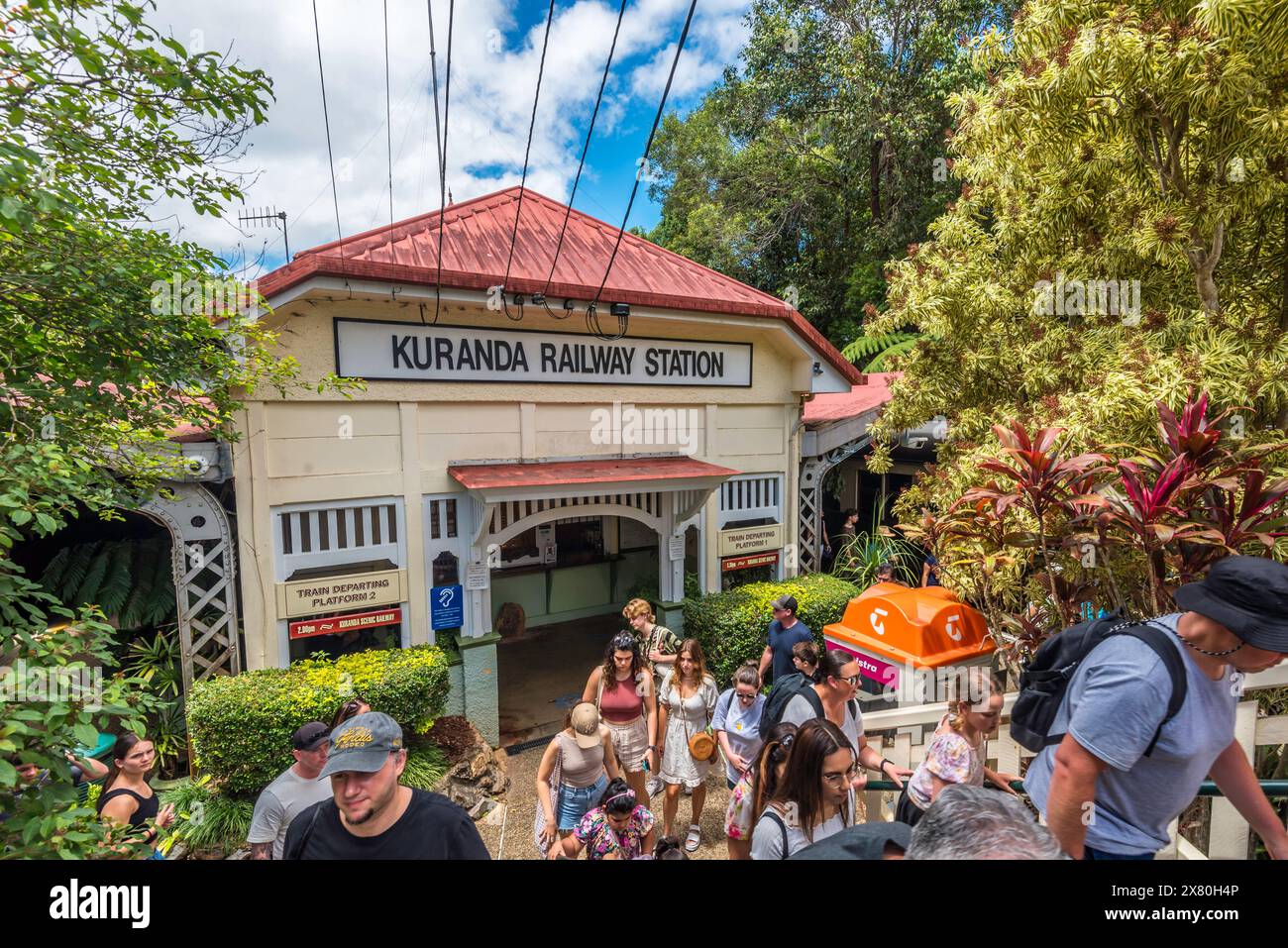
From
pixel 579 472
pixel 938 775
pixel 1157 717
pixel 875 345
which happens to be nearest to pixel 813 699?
pixel 938 775

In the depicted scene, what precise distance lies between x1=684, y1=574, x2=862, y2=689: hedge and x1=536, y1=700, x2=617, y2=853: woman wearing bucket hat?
3.96 meters

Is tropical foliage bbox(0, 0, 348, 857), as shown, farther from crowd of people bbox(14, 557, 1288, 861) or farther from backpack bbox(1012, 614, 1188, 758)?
backpack bbox(1012, 614, 1188, 758)

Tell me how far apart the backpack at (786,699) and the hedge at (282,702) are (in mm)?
3920

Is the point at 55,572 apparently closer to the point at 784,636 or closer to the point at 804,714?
the point at 784,636

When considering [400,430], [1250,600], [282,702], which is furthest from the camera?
[400,430]

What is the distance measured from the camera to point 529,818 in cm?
585

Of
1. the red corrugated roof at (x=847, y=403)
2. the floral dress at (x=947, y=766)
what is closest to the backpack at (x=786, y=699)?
the floral dress at (x=947, y=766)

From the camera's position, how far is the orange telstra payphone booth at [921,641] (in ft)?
16.5

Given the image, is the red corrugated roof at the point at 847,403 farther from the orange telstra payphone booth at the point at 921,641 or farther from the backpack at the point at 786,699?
the backpack at the point at 786,699

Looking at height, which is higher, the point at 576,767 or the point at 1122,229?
the point at 1122,229

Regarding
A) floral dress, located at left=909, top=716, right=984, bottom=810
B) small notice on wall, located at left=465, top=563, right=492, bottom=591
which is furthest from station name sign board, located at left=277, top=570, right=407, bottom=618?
floral dress, located at left=909, top=716, right=984, bottom=810

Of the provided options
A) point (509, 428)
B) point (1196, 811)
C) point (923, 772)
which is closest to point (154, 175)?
point (509, 428)

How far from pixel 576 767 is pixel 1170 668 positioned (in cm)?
335

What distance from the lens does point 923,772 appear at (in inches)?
128
